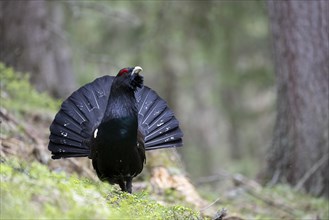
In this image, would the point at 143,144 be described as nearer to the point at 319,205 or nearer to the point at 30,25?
the point at 319,205

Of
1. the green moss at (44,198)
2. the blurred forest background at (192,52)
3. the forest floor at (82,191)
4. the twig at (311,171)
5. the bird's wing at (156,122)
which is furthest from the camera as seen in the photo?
the blurred forest background at (192,52)

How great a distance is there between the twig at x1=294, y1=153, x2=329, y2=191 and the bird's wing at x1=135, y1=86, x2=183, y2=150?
303 cm

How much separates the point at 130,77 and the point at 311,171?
425 cm

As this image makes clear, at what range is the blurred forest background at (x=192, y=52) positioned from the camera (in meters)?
9.44

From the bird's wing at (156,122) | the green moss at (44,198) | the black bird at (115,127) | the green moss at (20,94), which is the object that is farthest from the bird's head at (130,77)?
the green moss at (20,94)

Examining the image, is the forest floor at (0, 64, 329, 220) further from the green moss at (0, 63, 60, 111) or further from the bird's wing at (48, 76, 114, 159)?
the bird's wing at (48, 76, 114, 159)

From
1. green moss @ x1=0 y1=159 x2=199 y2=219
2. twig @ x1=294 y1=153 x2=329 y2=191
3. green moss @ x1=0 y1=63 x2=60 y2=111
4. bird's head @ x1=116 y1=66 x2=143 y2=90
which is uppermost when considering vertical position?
green moss @ x1=0 y1=63 x2=60 y2=111

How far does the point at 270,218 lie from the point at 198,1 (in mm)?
6512

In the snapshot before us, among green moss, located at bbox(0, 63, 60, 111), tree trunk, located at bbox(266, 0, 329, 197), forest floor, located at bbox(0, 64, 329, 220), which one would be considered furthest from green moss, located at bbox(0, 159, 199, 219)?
green moss, located at bbox(0, 63, 60, 111)

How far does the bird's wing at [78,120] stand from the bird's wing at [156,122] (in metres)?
0.46

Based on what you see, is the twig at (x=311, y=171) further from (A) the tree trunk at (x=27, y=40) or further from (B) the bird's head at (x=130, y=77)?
(A) the tree trunk at (x=27, y=40)

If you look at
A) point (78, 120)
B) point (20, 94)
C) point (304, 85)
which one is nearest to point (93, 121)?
point (78, 120)

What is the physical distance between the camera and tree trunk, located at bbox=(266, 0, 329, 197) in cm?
912

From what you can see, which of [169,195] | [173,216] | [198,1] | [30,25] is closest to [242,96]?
[198,1]
